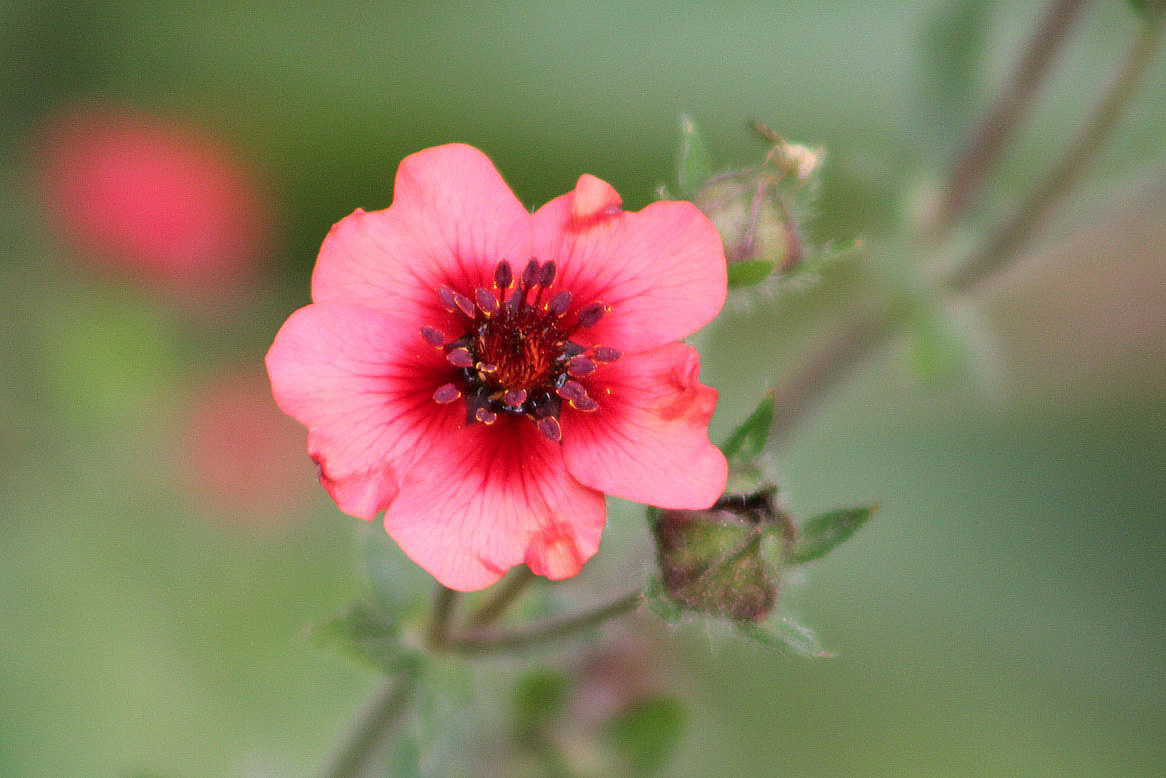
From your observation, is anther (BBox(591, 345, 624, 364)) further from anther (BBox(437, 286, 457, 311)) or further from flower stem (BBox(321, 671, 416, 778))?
flower stem (BBox(321, 671, 416, 778))

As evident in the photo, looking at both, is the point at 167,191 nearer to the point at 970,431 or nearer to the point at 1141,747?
the point at 970,431

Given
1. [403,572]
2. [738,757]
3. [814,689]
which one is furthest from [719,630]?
[814,689]

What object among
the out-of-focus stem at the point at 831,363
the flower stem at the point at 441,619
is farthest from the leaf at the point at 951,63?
the flower stem at the point at 441,619

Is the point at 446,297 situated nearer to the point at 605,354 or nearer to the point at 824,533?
the point at 605,354

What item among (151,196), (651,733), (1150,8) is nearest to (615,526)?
(651,733)

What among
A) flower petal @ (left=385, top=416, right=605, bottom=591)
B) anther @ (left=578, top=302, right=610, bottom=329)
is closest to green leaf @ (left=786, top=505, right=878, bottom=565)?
flower petal @ (left=385, top=416, right=605, bottom=591)

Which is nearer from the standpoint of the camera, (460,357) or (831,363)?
(460,357)
